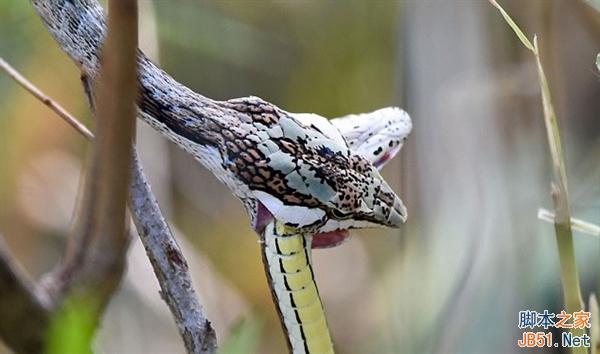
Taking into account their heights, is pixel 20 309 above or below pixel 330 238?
below

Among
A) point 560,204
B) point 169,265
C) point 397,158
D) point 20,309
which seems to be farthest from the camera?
point 397,158

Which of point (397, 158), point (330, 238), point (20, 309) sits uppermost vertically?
point (397, 158)

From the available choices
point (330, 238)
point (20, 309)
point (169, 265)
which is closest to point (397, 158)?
point (330, 238)

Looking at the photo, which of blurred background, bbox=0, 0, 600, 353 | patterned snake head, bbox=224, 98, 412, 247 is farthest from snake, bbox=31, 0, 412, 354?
blurred background, bbox=0, 0, 600, 353

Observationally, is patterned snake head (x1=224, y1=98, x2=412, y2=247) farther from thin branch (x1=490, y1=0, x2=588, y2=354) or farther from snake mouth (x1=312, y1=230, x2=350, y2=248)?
thin branch (x1=490, y1=0, x2=588, y2=354)

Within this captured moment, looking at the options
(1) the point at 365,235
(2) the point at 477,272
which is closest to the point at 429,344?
(2) the point at 477,272

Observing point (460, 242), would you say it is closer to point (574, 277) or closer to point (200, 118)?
point (574, 277)

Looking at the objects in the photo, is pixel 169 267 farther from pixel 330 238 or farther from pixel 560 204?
pixel 560 204
